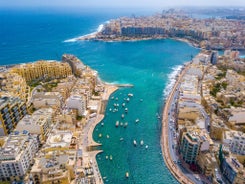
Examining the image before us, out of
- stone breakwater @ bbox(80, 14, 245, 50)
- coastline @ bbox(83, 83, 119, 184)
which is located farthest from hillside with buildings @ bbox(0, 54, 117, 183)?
stone breakwater @ bbox(80, 14, 245, 50)

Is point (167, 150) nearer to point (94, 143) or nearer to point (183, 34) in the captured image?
point (94, 143)

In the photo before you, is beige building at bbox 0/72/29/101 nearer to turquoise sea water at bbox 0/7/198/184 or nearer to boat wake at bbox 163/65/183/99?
turquoise sea water at bbox 0/7/198/184


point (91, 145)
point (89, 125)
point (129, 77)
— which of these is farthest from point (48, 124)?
point (129, 77)

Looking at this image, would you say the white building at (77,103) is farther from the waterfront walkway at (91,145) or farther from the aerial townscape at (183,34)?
the aerial townscape at (183,34)

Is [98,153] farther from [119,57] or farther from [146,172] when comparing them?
[119,57]

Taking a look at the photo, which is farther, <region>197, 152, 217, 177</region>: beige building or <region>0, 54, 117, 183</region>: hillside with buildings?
<region>197, 152, 217, 177</region>: beige building

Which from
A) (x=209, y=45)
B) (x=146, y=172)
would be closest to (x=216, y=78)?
(x=146, y=172)
